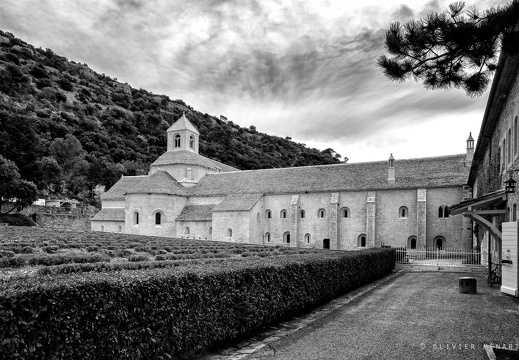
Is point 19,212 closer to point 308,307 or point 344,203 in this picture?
point 344,203

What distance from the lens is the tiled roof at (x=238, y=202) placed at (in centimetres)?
4328

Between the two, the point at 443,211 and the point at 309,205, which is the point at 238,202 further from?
the point at 443,211

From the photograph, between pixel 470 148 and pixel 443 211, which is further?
pixel 470 148

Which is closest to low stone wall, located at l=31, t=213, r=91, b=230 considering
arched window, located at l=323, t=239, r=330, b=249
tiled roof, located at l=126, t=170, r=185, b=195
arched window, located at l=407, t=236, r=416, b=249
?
tiled roof, located at l=126, t=170, r=185, b=195

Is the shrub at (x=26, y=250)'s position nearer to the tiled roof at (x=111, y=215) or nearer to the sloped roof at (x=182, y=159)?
the tiled roof at (x=111, y=215)

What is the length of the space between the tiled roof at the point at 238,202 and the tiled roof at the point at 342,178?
110cm

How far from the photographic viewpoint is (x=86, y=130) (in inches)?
3794

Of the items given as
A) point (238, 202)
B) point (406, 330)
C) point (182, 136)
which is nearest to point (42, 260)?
point (406, 330)

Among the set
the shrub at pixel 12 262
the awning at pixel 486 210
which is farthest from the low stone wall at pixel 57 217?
the awning at pixel 486 210

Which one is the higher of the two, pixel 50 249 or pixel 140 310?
pixel 140 310

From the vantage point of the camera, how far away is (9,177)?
4684 centimetres

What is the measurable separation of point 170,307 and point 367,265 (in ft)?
45.0

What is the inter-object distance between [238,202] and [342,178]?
1211cm

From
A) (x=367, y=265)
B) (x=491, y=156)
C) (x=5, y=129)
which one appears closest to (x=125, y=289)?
(x=367, y=265)
